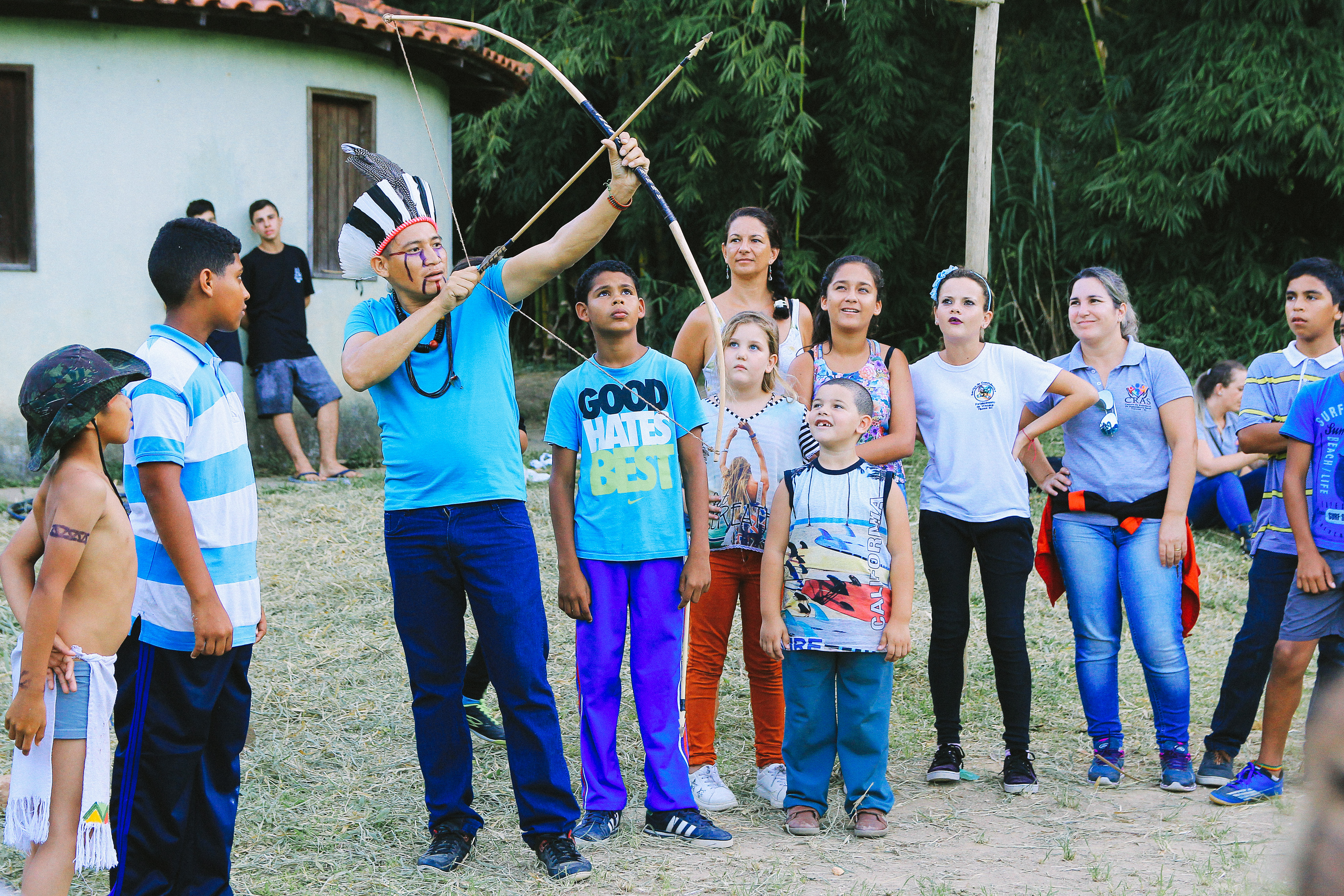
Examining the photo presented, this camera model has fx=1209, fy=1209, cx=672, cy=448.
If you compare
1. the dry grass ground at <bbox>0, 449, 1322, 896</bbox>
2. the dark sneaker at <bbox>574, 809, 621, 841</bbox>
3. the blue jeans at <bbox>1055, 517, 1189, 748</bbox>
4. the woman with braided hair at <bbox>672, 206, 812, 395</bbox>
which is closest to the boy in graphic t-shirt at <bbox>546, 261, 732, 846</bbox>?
the dark sneaker at <bbox>574, 809, 621, 841</bbox>

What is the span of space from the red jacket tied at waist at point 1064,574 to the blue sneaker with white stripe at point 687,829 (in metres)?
1.38

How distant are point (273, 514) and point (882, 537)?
4.66 meters

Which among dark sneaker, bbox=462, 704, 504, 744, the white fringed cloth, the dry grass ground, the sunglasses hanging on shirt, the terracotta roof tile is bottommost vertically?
the dry grass ground

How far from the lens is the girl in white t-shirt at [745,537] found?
3.66 meters

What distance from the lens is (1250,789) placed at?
3.60 meters

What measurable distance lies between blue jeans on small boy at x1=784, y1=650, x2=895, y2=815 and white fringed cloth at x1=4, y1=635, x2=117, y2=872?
1760 mm

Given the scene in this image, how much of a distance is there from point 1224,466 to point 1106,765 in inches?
139

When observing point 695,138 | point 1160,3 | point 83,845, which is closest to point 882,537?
point 83,845

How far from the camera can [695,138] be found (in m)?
10.4

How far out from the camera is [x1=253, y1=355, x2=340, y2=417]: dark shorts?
8.34 m

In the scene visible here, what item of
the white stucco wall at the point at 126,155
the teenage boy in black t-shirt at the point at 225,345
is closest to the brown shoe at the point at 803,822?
the teenage boy in black t-shirt at the point at 225,345

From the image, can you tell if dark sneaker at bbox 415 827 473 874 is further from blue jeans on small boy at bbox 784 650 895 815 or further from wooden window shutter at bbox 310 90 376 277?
wooden window shutter at bbox 310 90 376 277

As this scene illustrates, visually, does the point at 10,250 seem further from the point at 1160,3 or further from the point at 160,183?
the point at 1160,3

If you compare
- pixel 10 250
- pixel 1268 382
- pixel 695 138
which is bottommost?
pixel 1268 382
